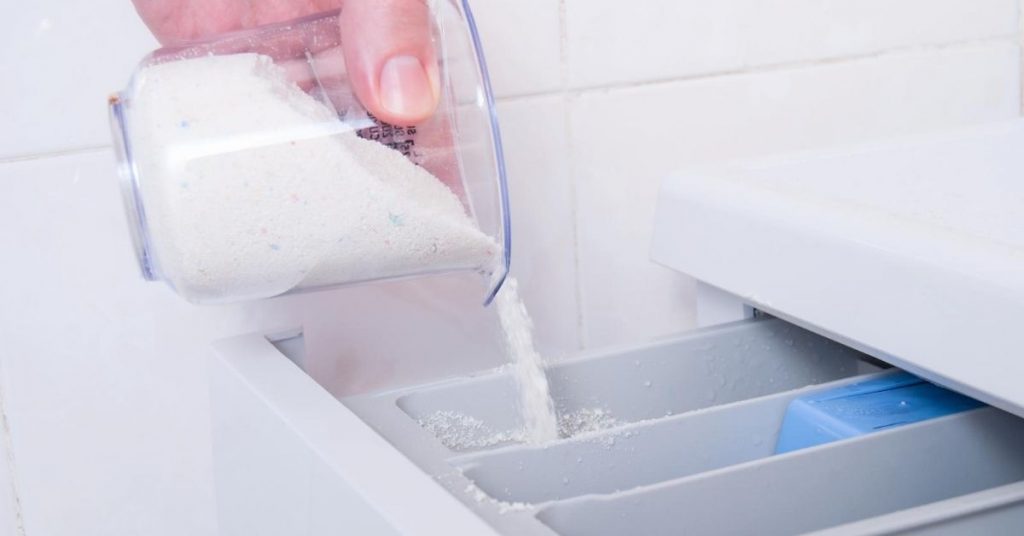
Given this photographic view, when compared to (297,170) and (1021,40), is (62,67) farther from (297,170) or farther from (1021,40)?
(1021,40)

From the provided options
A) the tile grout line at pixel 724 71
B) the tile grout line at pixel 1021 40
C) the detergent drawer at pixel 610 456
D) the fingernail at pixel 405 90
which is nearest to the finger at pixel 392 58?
the fingernail at pixel 405 90

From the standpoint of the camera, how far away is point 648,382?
0.60m

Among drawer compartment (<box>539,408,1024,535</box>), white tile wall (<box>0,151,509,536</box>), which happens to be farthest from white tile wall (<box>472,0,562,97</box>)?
drawer compartment (<box>539,408,1024,535</box>)

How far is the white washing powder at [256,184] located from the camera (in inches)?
18.2

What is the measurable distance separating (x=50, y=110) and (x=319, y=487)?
1.11 feet

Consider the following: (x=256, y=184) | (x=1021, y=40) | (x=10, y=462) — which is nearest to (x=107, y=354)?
(x=10, y=462)

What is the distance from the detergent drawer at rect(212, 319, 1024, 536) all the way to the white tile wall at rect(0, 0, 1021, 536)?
135 millimetres

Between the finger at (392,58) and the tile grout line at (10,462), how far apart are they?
12.2 inches

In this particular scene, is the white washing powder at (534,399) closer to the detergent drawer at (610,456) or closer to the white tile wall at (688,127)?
the detergent drawer at (610,456)

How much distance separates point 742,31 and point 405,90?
0.40 metres

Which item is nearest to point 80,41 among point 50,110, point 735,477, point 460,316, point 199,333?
point 50,110

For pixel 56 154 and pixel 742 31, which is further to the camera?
pixel 742 31

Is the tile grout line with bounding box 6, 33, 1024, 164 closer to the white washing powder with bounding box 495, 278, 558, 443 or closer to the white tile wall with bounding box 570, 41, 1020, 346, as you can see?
the white tile wall with bounding box 570, 41, 1020, 346

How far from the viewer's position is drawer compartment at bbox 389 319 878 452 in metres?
0.55
